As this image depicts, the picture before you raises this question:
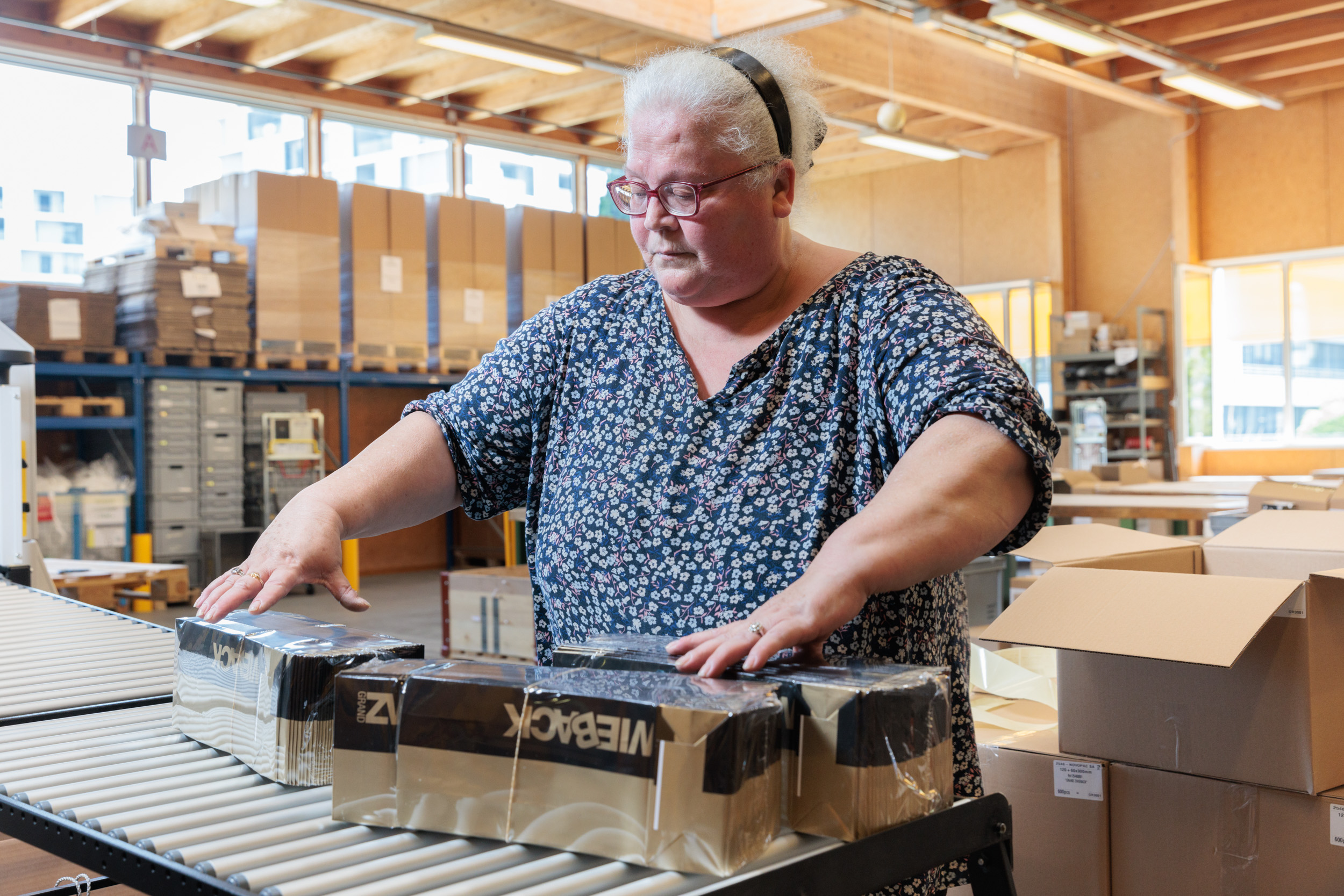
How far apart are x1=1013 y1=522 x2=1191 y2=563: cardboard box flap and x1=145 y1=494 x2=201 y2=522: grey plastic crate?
7167 millimetres

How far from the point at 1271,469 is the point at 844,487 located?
12615 mm

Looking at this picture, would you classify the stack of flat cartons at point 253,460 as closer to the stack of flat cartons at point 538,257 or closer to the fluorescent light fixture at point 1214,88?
the stack of flat cartons at point 538,257

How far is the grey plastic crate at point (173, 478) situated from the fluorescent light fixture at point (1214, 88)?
8.21 meters

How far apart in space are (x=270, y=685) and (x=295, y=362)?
8.03 meters

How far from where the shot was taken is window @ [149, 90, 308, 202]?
31.1 ft

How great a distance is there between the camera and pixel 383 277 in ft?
30.3

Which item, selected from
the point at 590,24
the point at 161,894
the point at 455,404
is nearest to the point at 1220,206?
the point at 590,24

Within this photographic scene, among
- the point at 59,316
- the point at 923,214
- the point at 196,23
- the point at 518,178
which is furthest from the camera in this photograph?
the point at 923,214

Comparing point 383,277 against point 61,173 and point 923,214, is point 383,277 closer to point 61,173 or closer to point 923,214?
point 61,173

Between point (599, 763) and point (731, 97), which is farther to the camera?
point (731, 97)

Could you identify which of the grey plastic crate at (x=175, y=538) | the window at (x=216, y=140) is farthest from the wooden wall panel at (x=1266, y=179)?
the grey plastic crate at (x=175, y=538)

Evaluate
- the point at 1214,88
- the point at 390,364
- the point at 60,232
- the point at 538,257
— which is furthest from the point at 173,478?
the point at 1214,88

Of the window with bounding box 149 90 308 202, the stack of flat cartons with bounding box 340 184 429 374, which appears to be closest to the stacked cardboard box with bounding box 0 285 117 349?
the window with bounding box 149 90 308 202

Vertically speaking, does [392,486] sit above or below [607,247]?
below
